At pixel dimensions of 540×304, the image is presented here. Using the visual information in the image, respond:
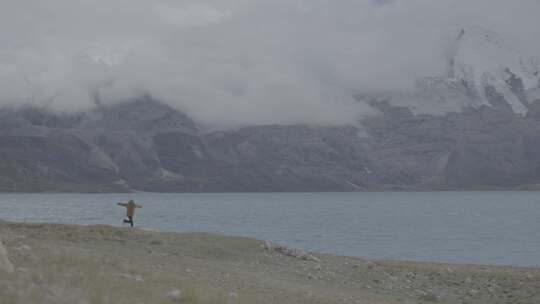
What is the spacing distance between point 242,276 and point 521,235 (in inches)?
4446

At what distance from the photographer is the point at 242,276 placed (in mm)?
30844

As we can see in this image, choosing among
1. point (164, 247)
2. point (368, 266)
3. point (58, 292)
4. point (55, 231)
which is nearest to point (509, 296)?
point (368, 266)

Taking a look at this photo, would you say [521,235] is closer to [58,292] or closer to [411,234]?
[411,234]

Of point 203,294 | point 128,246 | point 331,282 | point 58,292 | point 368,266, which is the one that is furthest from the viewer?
point 368,266

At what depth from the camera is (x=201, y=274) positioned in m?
29.4

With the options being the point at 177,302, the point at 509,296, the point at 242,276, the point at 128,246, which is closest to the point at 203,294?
the point at 177,302

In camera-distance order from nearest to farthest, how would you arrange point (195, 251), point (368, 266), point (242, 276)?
1. point (242, 276)
2. point (195, 251)
3. point (368, 266)

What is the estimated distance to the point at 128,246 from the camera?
3703cm

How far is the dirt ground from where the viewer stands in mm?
17938

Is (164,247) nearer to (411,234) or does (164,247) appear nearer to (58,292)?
(58,292)

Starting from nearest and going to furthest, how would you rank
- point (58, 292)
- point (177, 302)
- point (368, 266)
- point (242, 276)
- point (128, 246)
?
point (58, 292) < point (177, 302) < point (242, 276) < point (128, 246) < point (368, 266)

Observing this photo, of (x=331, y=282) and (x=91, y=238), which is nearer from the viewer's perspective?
(x=331, y=282)

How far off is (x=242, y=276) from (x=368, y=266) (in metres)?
13.3

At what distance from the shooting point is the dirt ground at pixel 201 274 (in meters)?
17.9
